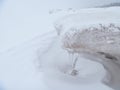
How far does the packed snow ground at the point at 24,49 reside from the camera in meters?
0.82

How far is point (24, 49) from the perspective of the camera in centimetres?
98

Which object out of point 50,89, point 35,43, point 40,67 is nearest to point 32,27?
point 35,43

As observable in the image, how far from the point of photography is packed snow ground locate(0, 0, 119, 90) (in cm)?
82

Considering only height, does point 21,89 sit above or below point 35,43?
below

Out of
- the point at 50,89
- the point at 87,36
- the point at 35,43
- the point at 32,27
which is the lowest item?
the point at 50,89

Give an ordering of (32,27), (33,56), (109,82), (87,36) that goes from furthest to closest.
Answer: (32,27)
(33,56)
(109,82)
(87,36)

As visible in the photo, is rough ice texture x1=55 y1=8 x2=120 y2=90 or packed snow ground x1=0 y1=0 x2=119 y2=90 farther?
packed snow ground x1=0 y1=0 x2=119 y2=90

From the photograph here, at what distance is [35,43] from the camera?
0.99 meters

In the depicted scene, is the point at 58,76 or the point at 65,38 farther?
the point at 58,76

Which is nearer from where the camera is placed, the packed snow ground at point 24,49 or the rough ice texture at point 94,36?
the rough ice texture at point 94,36

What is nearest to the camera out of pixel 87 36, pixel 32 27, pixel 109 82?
pixel 87 36

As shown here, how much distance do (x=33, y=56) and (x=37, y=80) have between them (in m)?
0.12

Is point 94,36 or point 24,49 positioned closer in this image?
point 94,36

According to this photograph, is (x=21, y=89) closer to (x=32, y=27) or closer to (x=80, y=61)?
(x=80, y=61)
